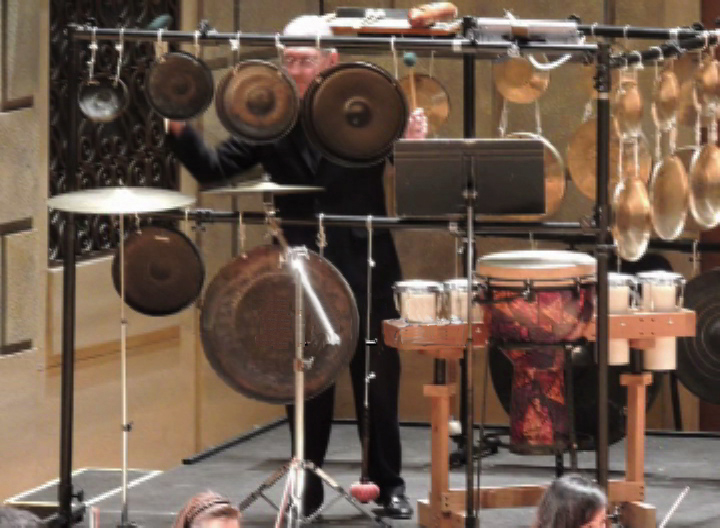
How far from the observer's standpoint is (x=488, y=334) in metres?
6.04

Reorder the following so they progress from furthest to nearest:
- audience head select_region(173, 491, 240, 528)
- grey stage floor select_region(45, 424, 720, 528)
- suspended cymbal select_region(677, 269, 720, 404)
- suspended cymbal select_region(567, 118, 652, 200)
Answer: suspended cymbal select_region(677, 269, 720, 404)
suspended cymbal select_region(567, 118, 652, 200)
grey stage floor select_region(45, 424, 720, 528)
audience head select_region(173, 491, 240, 528)

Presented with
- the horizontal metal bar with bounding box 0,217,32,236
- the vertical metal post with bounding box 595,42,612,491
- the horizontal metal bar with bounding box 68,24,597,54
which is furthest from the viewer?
the horizontal metal bar with bounding box 0,217,32,236

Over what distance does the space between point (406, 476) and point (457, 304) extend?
Result: 1.51 meters

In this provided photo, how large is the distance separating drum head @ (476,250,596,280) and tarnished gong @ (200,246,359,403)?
0.58m

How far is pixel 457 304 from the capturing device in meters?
6.16

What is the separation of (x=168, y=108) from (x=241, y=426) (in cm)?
309

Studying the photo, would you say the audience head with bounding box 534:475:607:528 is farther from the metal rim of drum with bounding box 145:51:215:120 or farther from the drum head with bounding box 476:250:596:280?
the metal rim of drum with bounding box 145:51:215:120

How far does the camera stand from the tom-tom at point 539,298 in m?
5.87

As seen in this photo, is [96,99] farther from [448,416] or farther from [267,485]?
[448,416]

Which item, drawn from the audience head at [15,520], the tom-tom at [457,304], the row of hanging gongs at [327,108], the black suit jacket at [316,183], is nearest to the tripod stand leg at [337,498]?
the tom-tom at [457,304]

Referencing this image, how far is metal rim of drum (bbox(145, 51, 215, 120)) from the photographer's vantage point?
619 cm

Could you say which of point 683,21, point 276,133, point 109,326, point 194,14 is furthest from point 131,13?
point 683,21

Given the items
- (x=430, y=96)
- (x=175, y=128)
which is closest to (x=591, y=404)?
(x=430, y=96)

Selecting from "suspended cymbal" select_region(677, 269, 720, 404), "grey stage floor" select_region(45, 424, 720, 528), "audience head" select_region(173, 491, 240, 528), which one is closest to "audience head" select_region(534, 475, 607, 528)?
"audience head" select_region(173, 491, 240, 528)
